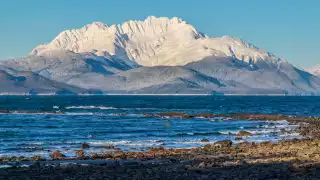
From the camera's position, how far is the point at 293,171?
26500 millimetres

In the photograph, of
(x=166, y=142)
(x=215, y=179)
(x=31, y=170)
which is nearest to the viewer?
(x=215, y=179)

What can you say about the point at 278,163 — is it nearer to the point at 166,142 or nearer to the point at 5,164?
the point at 5,164

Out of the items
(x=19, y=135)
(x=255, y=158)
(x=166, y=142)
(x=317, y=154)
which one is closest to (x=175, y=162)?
(x=255, y=158)

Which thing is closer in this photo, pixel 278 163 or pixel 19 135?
pixel 278 163

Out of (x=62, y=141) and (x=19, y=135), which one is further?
(x=19, y=135)

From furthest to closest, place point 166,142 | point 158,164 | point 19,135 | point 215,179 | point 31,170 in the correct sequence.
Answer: point 19,135
point 166,142
point 158,164
point 31,170
point 215,179

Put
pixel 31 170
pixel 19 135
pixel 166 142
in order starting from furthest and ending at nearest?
pixel 19 135 → pixel 166 142 → pixel 31 170

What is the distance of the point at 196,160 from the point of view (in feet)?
113

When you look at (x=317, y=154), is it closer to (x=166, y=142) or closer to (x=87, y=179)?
(x=87, y=179)

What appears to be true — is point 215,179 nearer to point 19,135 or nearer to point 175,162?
point 175,162

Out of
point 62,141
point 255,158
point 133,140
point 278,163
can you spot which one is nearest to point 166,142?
point 133,140

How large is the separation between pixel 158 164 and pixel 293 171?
8.19m

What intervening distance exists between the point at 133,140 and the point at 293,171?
30783mm

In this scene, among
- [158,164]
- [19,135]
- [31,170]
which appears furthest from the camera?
[19,135]
